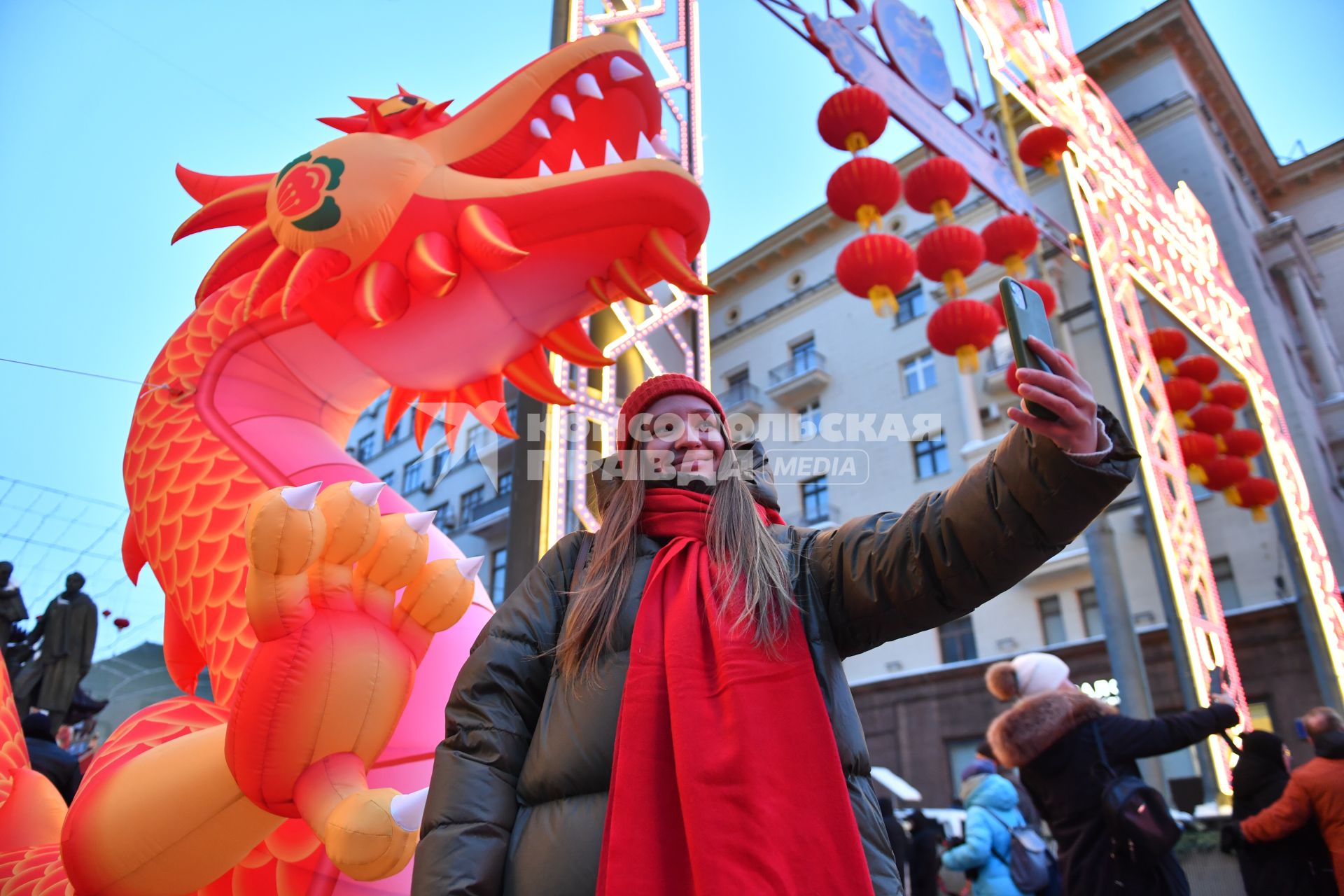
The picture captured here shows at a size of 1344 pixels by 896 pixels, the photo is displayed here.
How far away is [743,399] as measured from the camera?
2189 centimetres

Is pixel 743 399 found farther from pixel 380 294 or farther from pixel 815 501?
pixel 380 294

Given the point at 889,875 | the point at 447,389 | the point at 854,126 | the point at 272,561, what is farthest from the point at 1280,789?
the point at 854,126

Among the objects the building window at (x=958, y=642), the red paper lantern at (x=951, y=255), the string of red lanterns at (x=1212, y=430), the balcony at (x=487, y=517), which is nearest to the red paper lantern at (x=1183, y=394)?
the string of red lanterns at (x=1212, y=430)

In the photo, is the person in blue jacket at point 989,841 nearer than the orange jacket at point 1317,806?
No

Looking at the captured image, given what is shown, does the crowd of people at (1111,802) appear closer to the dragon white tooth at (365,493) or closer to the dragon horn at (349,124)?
the dragon white tooth at (365,493)

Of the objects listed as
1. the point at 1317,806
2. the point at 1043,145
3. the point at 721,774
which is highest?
the point at 1043,145

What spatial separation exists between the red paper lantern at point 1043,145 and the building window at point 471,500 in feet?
46.1

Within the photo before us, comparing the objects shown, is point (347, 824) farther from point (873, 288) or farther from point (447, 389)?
point (873, 288)

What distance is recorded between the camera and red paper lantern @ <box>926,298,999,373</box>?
6.92 meters

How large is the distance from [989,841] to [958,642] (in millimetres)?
14122

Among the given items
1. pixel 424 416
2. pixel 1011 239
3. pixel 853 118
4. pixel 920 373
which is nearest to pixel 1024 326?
pixel 424 416

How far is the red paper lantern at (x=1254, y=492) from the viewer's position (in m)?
9.62

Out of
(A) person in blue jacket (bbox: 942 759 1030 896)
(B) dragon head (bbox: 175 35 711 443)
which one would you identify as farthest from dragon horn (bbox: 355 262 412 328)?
(A) person in blue jacket (bbox: 942 759 1030 896)

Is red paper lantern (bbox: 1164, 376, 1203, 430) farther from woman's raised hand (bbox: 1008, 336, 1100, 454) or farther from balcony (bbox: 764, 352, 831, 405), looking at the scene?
balcony (bbox: 764, 352, 831, 405)
